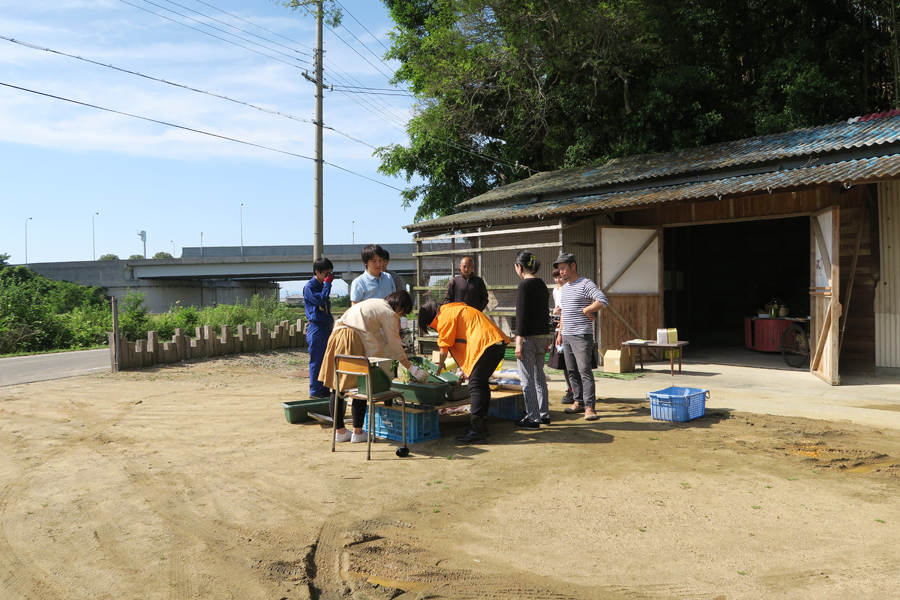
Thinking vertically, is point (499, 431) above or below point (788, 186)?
below

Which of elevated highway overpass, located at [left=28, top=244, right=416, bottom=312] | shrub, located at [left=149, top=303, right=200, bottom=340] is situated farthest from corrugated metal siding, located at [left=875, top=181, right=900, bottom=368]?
elevated highway overpass, located at [left=28, top=244, right=416, bottom=312]

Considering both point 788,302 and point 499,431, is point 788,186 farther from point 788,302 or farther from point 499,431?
point 788,302

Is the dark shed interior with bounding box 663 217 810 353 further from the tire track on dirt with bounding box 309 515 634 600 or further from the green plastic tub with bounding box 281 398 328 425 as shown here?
the tire track on dirt with bounding box 309 515 634 600

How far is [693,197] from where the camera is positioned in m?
10.5

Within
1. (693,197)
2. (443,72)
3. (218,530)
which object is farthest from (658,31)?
(218,530)

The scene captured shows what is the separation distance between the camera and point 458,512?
4035 mm

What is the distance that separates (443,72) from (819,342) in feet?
50.7

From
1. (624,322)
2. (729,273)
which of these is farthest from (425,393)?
(729,273)

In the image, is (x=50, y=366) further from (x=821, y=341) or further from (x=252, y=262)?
(x=252, y=262)

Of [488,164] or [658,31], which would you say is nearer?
[658,31]

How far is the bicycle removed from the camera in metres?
11.1

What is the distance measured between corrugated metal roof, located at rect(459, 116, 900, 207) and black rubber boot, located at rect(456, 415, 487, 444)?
9279mm

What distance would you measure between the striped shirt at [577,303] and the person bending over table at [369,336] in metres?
2.08

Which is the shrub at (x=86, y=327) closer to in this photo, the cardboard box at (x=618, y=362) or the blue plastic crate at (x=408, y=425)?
the cardboard box at (x=618, y=362)
